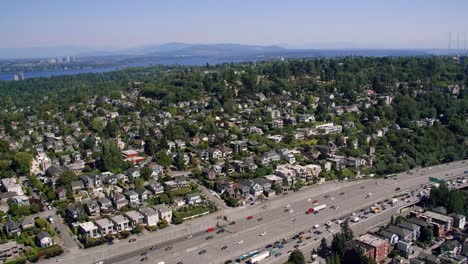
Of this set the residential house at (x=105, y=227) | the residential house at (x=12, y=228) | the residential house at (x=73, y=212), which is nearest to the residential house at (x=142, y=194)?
the residential house at (x=105, y=227)

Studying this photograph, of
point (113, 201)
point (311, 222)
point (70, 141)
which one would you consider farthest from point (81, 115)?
point (311, 222)

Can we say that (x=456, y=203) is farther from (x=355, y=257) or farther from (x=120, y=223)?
(x=120, y=223)

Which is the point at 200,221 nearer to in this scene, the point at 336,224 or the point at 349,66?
the point at 336,224

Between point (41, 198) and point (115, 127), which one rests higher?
point (115, 127)

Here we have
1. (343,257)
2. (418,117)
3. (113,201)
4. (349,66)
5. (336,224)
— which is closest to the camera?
(343,257)

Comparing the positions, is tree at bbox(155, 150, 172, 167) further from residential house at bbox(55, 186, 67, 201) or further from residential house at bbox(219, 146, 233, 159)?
residential house at bbox(55, 186, 67, 201)

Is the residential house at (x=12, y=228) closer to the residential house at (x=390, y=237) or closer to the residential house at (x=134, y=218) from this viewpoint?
the residential house at (x=134, y=218)
